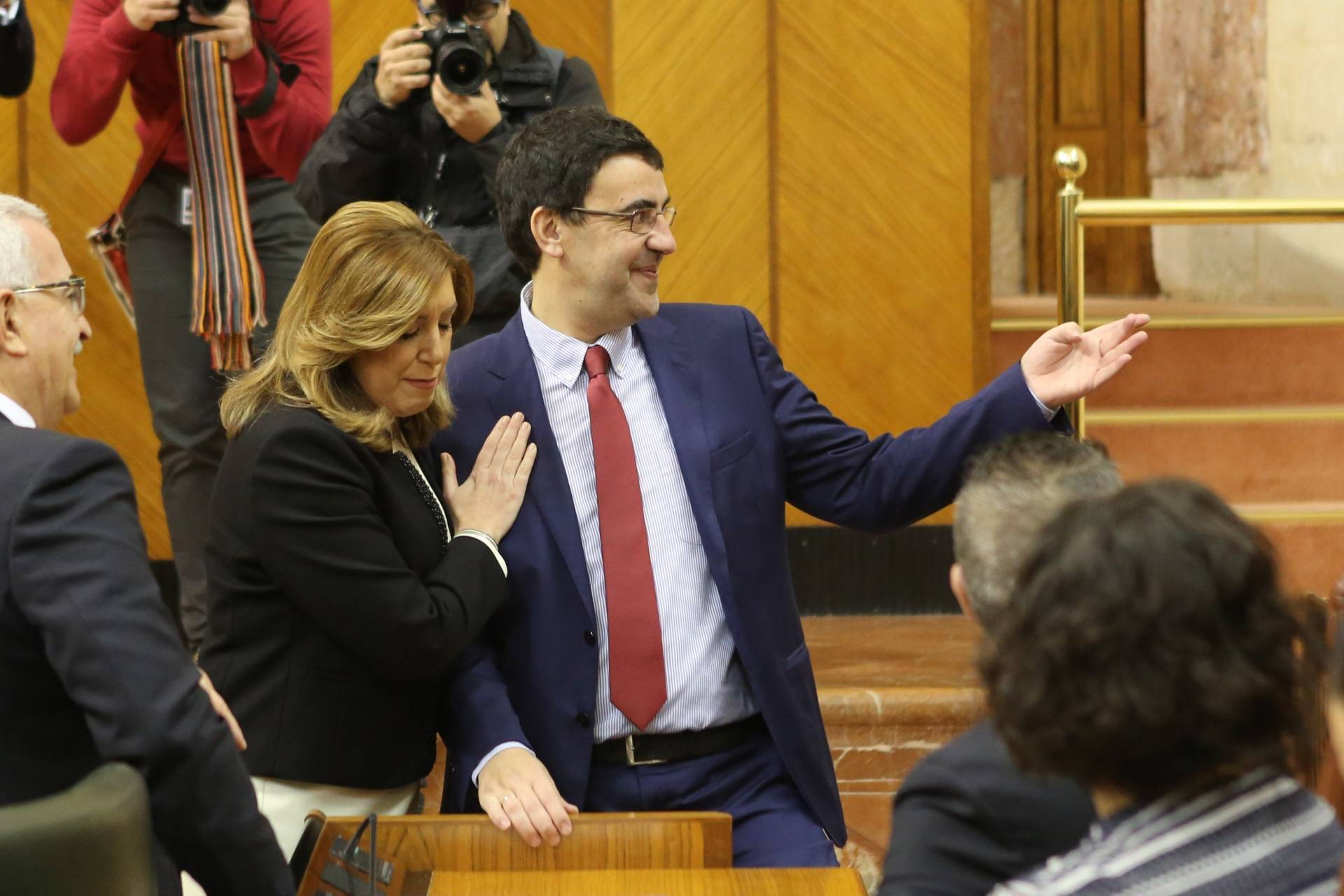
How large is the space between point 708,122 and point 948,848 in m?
3.22

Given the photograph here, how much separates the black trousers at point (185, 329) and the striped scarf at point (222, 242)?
0.14m

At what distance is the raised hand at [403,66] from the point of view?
2.99 m

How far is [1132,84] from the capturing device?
6789 millimetres

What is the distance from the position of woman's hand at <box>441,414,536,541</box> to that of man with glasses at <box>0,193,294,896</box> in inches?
23.2

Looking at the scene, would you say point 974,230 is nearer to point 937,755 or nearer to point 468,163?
point 468,163

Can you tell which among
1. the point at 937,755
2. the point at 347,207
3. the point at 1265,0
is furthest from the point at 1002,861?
the point at 1265,0

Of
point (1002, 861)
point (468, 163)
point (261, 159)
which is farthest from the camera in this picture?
point (261, 159)

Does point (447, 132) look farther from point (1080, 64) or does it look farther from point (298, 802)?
point (1080, 64)

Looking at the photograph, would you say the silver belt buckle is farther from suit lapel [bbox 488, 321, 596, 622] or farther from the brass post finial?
the brass post finial

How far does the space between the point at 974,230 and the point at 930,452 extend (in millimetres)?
2200

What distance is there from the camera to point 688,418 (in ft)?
7.76

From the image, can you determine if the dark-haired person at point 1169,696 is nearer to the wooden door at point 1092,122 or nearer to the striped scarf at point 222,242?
the striped scarf at point 222,242

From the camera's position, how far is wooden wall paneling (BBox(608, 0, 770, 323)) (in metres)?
4.33

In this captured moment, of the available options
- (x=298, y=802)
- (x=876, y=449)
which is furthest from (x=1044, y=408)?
Result: (x=298, y=802)
